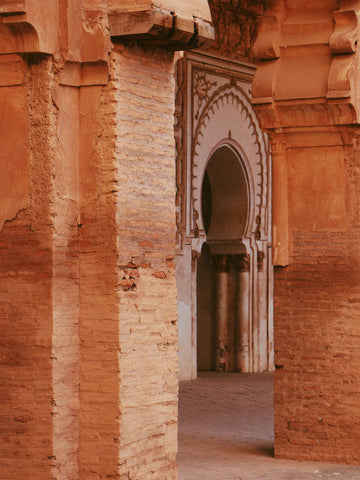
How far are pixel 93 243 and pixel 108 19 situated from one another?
1105 mm

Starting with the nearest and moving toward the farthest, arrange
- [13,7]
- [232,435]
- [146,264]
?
[13,7] < [146,264] < [232,435]

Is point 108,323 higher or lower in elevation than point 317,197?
lower

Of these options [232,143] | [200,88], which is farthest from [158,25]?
[232,143]

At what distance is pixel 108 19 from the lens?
5.38 meters

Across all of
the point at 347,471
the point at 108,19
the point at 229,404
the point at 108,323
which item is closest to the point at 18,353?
the point at 108,323

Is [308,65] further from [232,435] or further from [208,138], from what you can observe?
[208,138]

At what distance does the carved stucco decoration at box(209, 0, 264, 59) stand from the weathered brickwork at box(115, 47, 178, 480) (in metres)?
9.05

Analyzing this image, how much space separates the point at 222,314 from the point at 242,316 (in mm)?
278

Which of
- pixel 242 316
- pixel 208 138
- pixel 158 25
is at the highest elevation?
pixel 208 138

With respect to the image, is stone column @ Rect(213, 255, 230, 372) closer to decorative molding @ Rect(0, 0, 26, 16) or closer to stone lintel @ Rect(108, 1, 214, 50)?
stone lintel @ Rect(108, 1, 214, 50)

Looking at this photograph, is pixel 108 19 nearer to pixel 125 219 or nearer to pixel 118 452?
pixel 125 219

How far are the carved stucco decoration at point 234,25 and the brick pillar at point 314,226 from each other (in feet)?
21.6

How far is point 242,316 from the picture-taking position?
49.2ft

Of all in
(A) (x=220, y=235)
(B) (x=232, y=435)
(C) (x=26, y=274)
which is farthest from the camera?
(A) (x=220, y=235)
